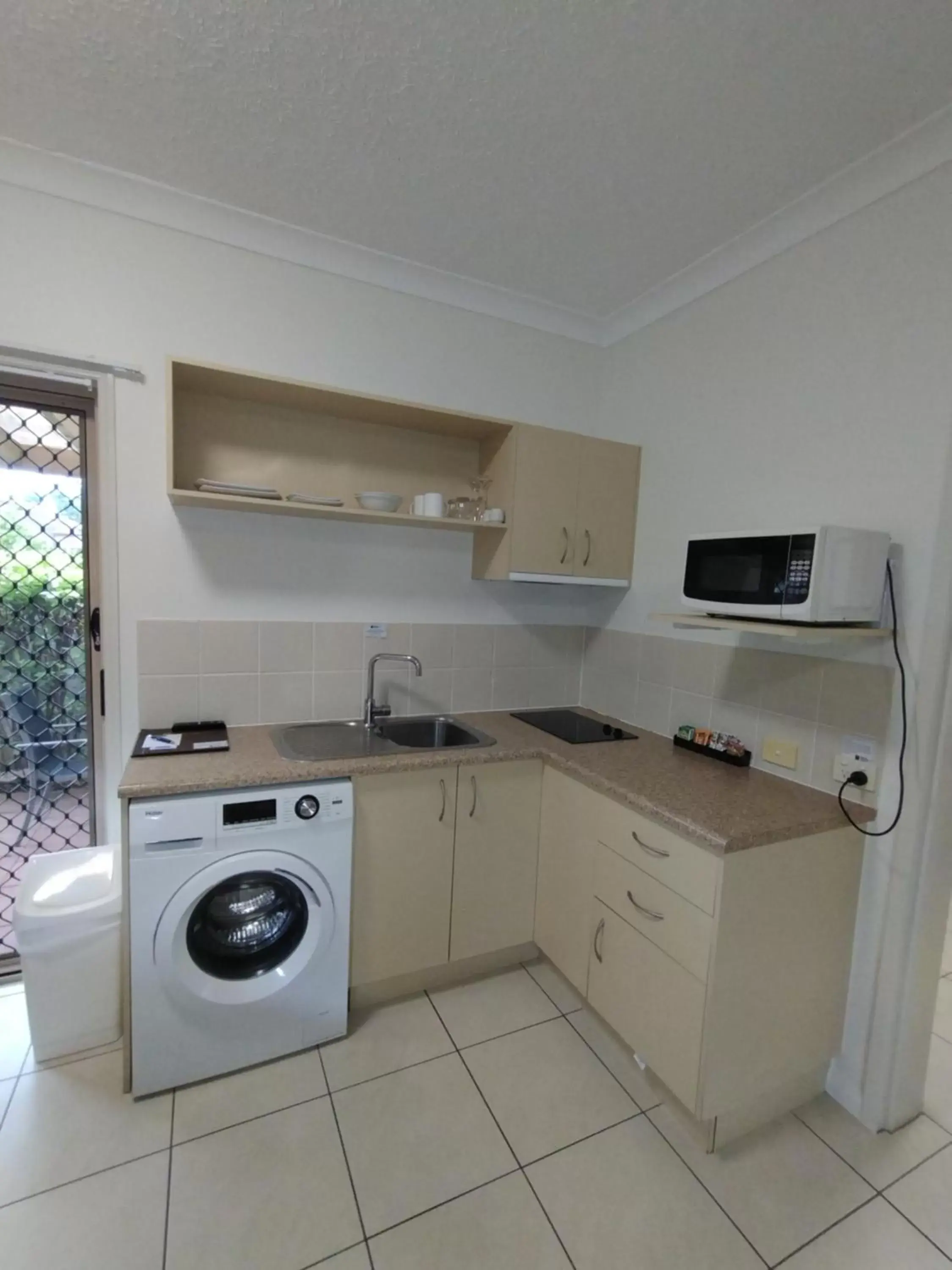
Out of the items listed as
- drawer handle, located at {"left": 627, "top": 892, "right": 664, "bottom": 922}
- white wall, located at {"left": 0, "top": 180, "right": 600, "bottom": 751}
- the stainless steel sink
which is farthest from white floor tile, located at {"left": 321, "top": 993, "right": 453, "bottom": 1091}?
white wall, located at {"left": 0, "top": 180, "right": 600, "bottom": 751}

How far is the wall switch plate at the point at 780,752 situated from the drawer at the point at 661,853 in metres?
0.54

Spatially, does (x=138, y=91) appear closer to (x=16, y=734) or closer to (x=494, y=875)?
(x=16, y=734)

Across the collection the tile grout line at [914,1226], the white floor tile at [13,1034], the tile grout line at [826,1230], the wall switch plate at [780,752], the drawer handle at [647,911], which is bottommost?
the white floor tile at [13,1034]

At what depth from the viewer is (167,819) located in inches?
58.2

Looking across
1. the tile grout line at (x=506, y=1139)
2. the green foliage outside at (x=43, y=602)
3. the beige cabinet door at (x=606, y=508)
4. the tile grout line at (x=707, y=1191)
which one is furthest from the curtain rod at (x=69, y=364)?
the tile grout line at (x=707, y=1191)

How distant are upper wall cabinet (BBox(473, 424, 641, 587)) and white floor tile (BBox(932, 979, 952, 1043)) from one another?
1.85 meters

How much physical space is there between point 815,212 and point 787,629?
1277mm

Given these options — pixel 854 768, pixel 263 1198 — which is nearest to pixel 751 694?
pixel 854 768

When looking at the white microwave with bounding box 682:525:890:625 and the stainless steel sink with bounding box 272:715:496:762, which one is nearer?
the white microwave with bounding box 682:525:890:625

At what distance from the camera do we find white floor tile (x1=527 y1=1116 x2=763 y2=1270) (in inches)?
48.2

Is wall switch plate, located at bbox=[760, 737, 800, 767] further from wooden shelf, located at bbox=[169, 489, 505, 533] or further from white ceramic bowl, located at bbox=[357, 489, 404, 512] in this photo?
white ceramic bowl, located at bbox=[357, 489, 404, 512]

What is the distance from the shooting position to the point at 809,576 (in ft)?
4.59

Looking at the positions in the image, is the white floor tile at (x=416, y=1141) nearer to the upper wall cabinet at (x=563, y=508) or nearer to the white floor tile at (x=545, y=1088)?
the white floor tile at (x=545, y=1088)

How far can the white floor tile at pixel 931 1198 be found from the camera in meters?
1.29
